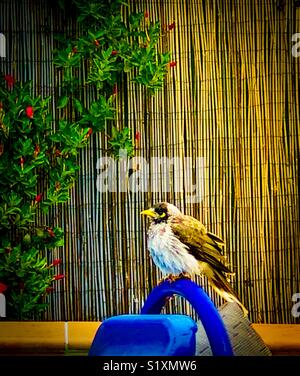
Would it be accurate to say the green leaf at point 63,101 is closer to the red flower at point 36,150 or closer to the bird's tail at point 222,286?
the red flower at point 36,150

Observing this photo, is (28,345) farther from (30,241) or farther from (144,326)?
(144,326)

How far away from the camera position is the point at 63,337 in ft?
14.4

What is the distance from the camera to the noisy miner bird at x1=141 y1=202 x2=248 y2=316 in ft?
13.4

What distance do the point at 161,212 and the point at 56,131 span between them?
2.32 ft

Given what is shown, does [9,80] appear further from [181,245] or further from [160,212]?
[181,245]

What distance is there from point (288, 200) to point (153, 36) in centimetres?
106

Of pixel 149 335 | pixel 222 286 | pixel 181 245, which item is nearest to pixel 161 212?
pixel 181 245

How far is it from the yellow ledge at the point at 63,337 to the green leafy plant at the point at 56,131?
82 mm

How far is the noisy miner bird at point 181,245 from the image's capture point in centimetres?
409

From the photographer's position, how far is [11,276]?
4.38 metres

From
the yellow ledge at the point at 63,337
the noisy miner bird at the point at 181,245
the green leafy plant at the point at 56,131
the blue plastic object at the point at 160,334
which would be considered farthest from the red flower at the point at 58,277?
the blue plastic object at the point at 160,334

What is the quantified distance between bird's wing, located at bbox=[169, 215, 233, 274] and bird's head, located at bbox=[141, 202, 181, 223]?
0.04m

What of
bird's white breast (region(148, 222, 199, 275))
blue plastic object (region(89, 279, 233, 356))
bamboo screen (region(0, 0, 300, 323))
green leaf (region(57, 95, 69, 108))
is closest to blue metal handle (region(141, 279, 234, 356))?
blue plastic object (region(89, 279, 233, 356))
